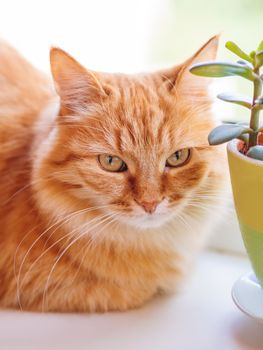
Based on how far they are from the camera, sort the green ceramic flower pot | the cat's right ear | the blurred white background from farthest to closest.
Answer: the blurred white background → the cat's right ear → the green ceramic flower pot

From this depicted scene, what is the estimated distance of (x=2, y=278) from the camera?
1325 mm

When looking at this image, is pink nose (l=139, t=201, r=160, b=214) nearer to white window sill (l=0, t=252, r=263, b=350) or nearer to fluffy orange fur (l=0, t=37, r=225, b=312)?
fluffy orange fur (l=0, t=37, r=225, b=312)

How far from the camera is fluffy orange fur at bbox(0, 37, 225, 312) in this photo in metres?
→ 1.18

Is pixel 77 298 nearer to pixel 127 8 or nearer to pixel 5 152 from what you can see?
pixel 5 152

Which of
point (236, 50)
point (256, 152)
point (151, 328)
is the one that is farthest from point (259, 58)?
point (151, 328)

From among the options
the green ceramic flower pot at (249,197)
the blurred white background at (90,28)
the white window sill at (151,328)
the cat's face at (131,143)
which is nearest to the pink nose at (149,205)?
the cat's face at (131,143)

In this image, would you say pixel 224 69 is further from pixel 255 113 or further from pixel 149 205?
pixel 149 205

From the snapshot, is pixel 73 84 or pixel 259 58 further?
pixel 73 84

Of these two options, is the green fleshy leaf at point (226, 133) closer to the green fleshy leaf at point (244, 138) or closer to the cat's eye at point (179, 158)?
the green fleshy leaf at point (244, 138)

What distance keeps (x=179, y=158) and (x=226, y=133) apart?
220 millimetres

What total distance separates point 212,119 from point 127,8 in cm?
54

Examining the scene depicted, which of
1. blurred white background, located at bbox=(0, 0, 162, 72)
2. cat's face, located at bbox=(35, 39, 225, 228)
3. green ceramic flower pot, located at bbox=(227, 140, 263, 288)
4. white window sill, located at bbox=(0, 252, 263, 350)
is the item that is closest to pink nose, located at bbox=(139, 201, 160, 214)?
cat's face, located at bbox=(35, 39, 225, 228)

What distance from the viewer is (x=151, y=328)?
125 cm

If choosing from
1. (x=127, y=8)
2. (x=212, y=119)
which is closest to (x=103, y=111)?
(x=212, y=119)
